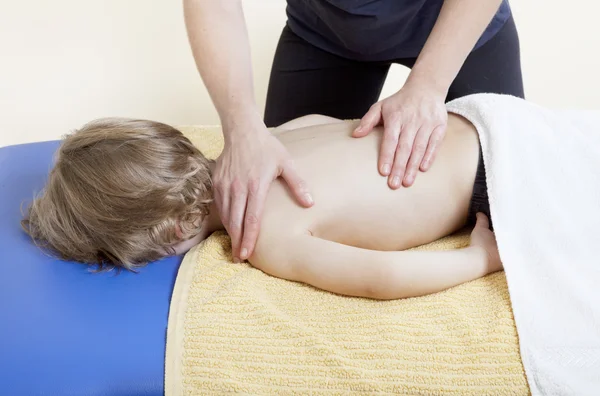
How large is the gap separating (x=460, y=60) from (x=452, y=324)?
0.57m

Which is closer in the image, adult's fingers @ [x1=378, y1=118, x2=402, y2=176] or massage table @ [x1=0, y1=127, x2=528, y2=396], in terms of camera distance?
massage table @ [x1=0, y1=127, x2=528, y2=396]

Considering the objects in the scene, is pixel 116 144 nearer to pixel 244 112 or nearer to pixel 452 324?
pixel 244 112

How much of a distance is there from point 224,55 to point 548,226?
722 mm

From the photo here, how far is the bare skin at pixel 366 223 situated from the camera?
1.10m

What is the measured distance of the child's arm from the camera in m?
1.08

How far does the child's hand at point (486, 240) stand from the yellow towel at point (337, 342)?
29 mm

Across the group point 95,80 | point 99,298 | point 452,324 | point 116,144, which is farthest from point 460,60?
point 95,80

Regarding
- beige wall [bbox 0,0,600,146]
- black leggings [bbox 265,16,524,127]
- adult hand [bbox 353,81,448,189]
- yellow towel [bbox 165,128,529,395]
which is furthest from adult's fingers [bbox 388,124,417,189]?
beige wall [bbox 0,0,600,146]

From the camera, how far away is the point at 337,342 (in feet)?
3.31

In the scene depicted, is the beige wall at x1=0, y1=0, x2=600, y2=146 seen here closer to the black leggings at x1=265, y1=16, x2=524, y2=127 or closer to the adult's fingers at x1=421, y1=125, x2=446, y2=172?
the black leggings at x1=265, y1=16, x2=524, y2=127

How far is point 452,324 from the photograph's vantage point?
3.35 ft

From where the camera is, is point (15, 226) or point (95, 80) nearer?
point (15, 226)

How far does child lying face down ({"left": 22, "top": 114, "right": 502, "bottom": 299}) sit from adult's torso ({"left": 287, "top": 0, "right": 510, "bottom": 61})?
0.33 metres

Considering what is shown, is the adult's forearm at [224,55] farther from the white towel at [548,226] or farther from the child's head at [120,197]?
the white towel at [548,226]
